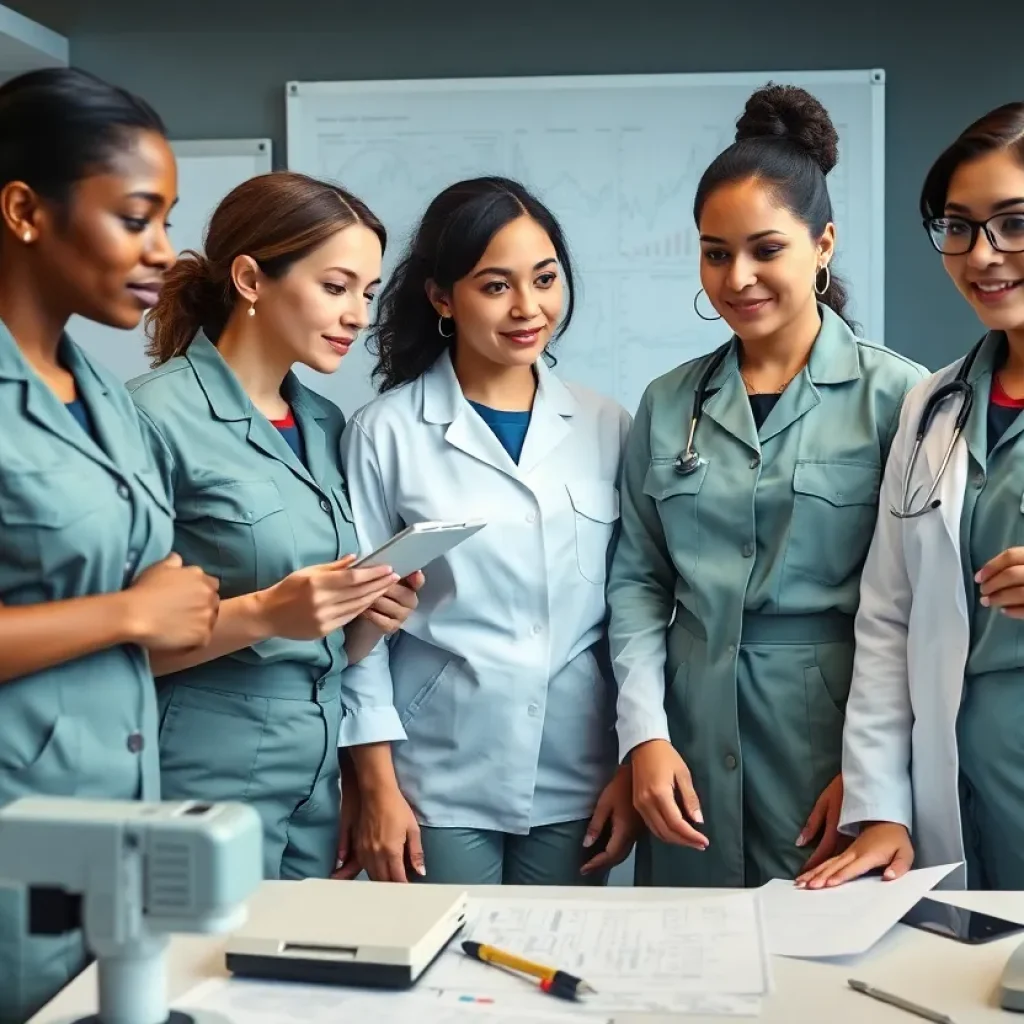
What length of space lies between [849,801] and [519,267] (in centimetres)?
95

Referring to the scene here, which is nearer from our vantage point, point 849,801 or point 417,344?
point 849,801

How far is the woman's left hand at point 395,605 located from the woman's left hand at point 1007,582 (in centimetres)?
80

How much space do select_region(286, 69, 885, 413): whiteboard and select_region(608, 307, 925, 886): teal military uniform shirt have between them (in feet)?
5.72

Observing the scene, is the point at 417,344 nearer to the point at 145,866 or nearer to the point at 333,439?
the point at 333,439

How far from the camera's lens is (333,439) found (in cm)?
202

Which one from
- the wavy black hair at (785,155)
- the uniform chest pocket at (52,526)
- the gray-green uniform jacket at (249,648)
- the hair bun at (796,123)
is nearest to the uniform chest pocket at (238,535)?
the gray-green uniform jacket at (249,648)

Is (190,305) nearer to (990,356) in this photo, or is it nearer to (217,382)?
(217,382)

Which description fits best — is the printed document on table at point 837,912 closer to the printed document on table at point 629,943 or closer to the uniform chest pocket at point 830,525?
the printed document on table at point 629,943

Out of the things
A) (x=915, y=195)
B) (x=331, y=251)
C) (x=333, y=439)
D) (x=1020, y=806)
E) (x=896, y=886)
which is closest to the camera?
(x=896, y=886)

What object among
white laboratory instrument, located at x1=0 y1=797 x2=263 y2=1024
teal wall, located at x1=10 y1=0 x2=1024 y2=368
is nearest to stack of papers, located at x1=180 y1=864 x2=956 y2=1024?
white laboratory instrument, located at x1=0 y1=797 x2=263 y2=1024

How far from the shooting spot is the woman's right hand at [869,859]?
1.41 meters

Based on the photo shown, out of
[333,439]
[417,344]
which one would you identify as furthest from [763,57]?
A: [333,439]

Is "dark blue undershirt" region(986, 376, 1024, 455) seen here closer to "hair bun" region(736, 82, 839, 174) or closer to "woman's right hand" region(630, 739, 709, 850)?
"hair bun" region(736, 82, 839, 174)

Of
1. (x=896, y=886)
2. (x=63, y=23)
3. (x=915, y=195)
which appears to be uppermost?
(x=63, y=23)
